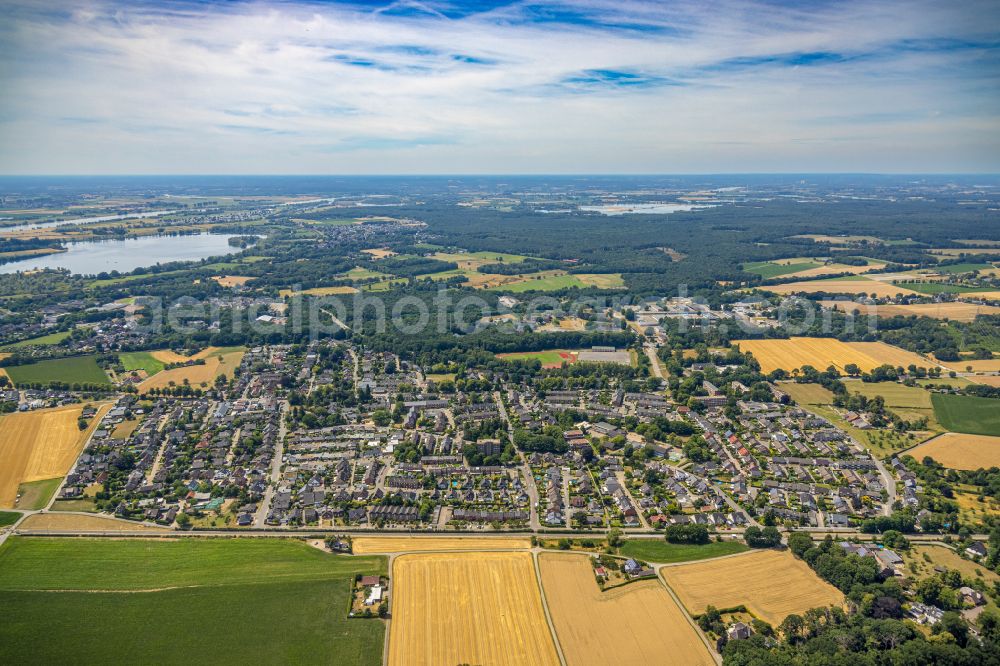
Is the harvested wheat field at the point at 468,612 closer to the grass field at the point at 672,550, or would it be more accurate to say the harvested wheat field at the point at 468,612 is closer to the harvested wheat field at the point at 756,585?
the grass field at the point at 672,550

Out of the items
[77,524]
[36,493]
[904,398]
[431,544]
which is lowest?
[431,544]

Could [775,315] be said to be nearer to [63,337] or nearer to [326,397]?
[326,397]

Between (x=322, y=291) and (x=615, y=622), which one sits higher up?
(x=322, y=291)

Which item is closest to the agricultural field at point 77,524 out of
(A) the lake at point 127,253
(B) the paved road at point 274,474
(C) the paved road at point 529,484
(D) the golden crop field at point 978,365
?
(B) the paved road at point 274,474

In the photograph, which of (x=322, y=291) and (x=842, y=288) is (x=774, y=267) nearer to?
(x=842, y=288)

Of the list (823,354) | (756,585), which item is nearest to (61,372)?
(756,585)

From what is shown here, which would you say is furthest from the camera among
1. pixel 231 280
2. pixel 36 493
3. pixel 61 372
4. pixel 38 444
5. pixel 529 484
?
pixel 231 280

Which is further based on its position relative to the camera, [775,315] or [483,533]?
[775,315]

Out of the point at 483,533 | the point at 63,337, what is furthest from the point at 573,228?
the point at 483,533
